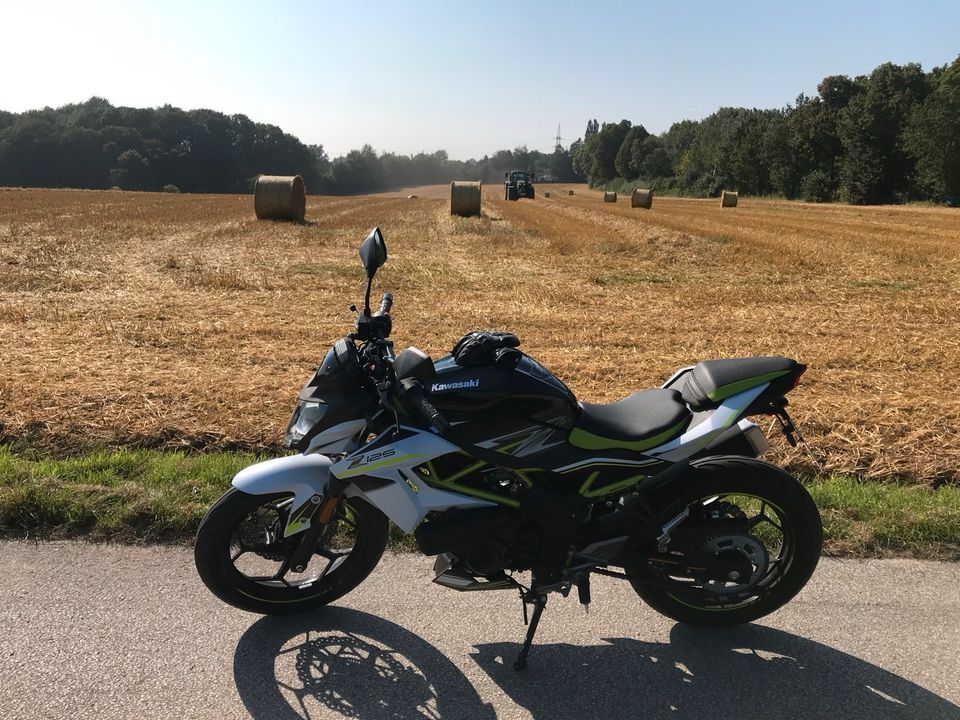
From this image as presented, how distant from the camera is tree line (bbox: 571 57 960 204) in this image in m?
46.9

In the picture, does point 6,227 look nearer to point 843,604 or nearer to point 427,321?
point 427,321

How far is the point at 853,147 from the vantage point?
177 ft

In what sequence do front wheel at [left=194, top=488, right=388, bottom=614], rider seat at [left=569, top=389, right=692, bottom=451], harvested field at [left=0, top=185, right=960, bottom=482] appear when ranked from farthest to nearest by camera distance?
harvested field at [left=0, top=185, right=960, bottom=482], front wheel at [left=194, top=488, right=388, bottom=614], rider seat at [left=569, top=389, right=692, bottom=451]

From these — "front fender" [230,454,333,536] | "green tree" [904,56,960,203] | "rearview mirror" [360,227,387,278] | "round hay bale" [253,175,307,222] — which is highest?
"green tree" [904,56,960,203]

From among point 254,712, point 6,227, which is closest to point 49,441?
point 254,712

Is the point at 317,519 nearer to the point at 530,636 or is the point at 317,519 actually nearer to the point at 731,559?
the point at 530,636

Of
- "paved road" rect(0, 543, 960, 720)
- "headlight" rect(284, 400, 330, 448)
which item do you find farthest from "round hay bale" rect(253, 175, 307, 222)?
"headlight" rect(284, 400, 330, 448)

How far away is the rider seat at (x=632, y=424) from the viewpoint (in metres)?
2.49

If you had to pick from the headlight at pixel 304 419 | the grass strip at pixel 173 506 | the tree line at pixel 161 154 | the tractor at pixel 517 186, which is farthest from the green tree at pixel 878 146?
the tree line at pixel 161 154

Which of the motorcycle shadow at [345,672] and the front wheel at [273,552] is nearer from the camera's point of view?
the motorcycle shadow at [345,672]

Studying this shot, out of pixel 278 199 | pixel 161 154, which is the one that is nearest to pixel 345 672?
pixel 278 199

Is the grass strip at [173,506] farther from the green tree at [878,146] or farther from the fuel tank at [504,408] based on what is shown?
the green tree at [878,146]

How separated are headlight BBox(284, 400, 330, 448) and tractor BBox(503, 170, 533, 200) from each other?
159 ft

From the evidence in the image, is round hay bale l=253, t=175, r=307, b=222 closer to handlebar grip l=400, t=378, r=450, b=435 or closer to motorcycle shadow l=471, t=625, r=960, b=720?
A: handlebar grip l=400, t=378, r=450, b=435
